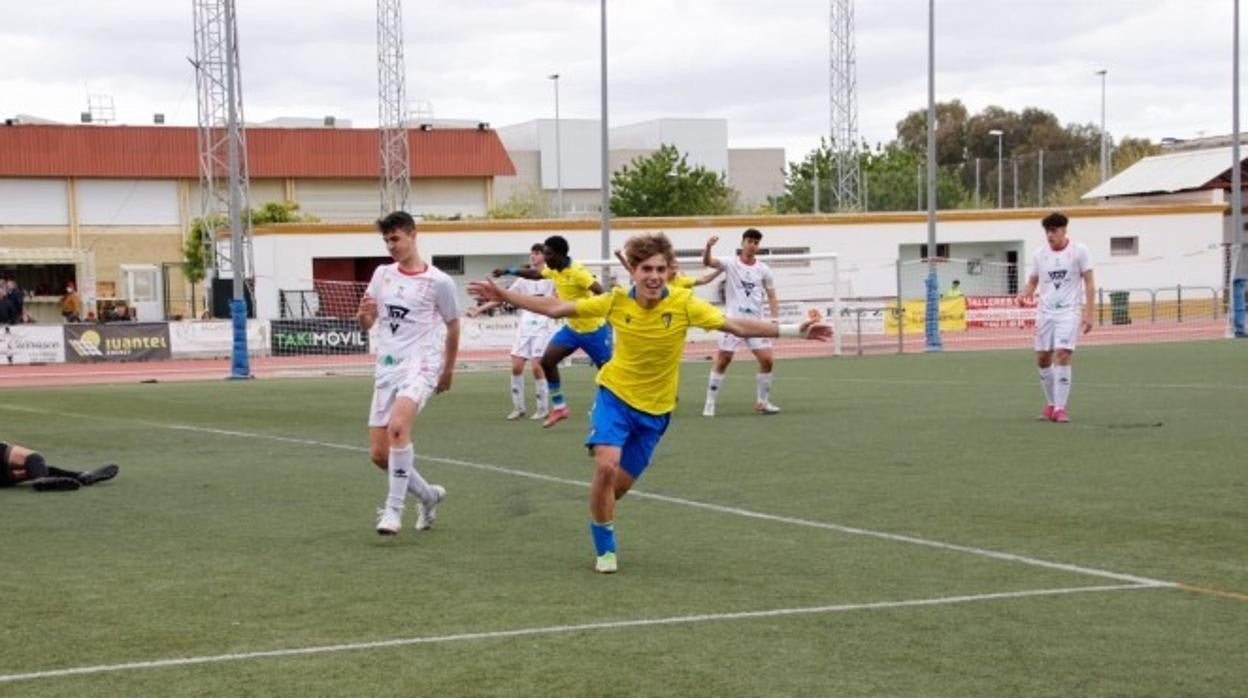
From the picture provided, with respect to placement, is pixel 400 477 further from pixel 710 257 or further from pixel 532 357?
pixel 532 357

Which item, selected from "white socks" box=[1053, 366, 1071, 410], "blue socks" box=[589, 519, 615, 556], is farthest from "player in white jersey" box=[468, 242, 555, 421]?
"blue socks" box=[589, 519, 615, 556]

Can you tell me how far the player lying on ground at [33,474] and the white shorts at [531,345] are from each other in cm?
755

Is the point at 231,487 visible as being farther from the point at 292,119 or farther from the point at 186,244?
the point at 292,119

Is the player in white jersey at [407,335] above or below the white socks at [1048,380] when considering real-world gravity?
above

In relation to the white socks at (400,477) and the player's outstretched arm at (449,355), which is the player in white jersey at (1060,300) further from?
the white socks at (400,477)

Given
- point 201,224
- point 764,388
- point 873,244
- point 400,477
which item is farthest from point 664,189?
point 400,477

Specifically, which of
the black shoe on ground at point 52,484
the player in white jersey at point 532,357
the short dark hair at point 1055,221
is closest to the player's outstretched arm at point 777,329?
the black shoe on ground at point 52,484

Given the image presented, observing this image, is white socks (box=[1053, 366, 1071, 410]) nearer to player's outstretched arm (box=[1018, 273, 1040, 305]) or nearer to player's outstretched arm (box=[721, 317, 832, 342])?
player's outstretched arm (box=[1018, 273, 1040, 305])

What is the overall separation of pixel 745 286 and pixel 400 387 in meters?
9.35

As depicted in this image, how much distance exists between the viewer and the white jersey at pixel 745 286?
64.1 ft

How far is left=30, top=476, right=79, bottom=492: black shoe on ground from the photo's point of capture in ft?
42.2

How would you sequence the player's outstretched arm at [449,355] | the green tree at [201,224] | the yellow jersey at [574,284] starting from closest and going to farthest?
the player's outstretched arm at [449,355]
the yellow jersey at [574,284]
the green tree at [201,224]

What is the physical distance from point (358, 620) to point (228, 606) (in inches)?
31.3

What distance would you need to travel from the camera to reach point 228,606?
7977 millimetres
